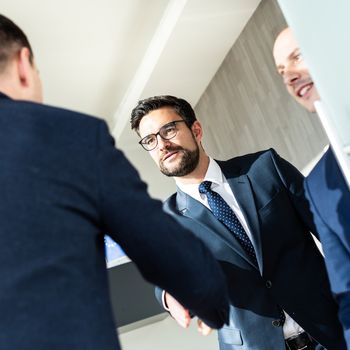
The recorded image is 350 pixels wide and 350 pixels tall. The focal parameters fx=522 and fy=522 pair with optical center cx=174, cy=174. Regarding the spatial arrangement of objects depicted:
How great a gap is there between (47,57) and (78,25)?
47 cm

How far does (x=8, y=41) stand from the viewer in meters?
1.02

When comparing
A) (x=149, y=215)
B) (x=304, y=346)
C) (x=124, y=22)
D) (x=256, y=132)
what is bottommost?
(x=304, y=346)

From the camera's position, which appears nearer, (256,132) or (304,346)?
(304,346)

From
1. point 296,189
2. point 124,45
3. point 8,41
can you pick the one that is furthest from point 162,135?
point 124,45

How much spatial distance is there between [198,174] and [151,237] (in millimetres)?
1253

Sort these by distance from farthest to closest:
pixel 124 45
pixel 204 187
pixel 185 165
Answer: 1. pixel 124 45
2. pixel 185 165
3. pixel 204 187

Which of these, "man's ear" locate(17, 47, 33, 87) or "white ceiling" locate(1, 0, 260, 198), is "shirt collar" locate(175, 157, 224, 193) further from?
"white ceiling" locate(1, 0, 260, 198)

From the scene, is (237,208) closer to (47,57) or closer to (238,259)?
(238,259)

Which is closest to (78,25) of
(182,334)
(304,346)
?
(182,334)

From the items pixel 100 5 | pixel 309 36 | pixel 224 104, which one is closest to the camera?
pixel 309 36

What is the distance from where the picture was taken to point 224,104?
196 inches

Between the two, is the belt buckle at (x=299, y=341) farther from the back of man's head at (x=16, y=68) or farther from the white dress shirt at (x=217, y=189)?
the back of man's head at (x=16, y=68)

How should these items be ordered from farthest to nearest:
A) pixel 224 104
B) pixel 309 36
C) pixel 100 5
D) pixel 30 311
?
pixel 224 104 < pixel 100 5 < pixel 309 36 < pixel 30 311

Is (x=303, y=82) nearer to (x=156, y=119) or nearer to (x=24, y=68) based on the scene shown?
(x=24, y=68)
